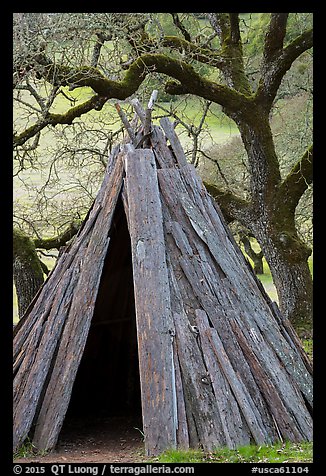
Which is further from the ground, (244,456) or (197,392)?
(197,392)

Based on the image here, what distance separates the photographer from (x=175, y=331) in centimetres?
582

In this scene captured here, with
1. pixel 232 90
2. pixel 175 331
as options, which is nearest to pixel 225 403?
pixel 175 331

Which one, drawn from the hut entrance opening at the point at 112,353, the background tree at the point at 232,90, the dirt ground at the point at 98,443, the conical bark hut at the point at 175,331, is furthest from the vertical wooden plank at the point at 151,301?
the background tree at the point at 232,90

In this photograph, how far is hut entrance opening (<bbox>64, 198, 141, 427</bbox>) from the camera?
9.09 metres

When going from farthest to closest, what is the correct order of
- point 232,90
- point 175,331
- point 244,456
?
point 232,90 < point 175,331 < point 244,456

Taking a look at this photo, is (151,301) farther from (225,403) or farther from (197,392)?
(225,403)

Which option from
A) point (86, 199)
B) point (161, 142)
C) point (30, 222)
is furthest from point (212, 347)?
point (86, 199)

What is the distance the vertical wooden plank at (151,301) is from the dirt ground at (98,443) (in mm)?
368

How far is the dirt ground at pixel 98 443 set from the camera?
545 centimetres

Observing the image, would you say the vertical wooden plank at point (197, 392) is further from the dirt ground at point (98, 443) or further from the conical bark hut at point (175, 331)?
the dirt ground at point (98, 443)

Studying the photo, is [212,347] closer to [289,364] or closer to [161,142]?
[289,364]

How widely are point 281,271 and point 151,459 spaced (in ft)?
24.8

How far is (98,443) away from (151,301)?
6.49 feet

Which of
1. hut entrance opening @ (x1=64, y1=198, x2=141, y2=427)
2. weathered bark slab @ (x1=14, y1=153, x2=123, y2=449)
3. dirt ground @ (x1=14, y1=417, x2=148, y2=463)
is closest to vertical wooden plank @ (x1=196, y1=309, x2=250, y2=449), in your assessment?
dirt ground @ (x1=14, y1=417, x2=148, y2=463)
